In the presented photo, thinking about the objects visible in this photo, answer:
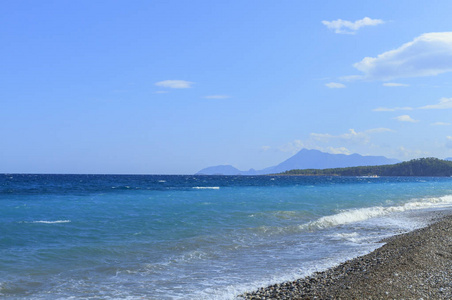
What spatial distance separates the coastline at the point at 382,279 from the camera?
8.46m

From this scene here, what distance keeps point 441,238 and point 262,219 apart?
1071cm

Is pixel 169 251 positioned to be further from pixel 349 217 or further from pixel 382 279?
pixel 349 217

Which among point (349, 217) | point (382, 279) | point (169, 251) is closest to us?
point (382, 279)

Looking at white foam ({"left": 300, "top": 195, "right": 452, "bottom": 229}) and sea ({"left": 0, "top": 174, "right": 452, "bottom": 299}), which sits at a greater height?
sea ({"left": 0, "top": 174, "right": 452, "bottom": 299})

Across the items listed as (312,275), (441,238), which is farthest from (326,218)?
(312,275)

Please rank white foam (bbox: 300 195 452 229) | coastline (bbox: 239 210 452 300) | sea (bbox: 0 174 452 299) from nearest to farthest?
1. coastline (bbox: 239 210 452 300)
2. sea (bbox: 0 174 452 299)
3. white foam (bbox: 300 195 452 229)

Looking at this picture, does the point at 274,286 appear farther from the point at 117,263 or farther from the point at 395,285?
the point at 117,263

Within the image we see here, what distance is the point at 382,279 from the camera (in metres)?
9.45

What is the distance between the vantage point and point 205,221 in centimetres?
2253

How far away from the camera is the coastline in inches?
333

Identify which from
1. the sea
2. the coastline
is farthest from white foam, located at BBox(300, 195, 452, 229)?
the coastline

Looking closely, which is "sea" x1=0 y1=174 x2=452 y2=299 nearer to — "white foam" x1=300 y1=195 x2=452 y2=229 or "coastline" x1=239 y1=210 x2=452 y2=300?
"white foam" x1=300 y1=195 x2=452 y2=229

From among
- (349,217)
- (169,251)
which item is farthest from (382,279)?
(349,217)

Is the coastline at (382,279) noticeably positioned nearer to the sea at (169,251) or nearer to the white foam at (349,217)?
the sea at (169,251)
